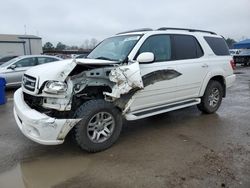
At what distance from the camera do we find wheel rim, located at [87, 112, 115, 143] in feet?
14.6

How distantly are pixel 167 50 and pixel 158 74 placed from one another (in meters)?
0.72

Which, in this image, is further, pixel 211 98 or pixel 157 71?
pixel 211 98

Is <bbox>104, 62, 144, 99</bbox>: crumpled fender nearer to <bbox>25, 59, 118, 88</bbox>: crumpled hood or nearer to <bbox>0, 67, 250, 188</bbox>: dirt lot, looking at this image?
<bbox>25, 59, 118, 88</bbox>: crumpled hood

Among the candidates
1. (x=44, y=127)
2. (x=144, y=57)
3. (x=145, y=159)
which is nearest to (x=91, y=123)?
(x=44, y=127)

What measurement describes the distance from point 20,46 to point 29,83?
39.8 m

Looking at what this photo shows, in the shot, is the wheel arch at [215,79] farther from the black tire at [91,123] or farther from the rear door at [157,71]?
the black tire at [91,123]

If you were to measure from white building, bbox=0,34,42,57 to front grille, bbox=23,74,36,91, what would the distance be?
3728 centimetres

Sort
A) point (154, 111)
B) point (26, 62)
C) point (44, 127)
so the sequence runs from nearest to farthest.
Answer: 1. point (44, 127)
2. point (154, 111)
3. point (26, 62)

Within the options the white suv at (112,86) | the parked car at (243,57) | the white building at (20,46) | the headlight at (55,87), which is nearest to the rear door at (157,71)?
the white suv at (112,86)

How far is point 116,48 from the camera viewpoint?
5.50 meters

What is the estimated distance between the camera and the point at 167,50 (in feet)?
18.6

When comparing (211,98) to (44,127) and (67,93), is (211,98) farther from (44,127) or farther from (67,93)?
(44,127)

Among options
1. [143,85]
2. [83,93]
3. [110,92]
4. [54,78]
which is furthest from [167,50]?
[54,78]

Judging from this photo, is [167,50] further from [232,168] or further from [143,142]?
[232,168]
